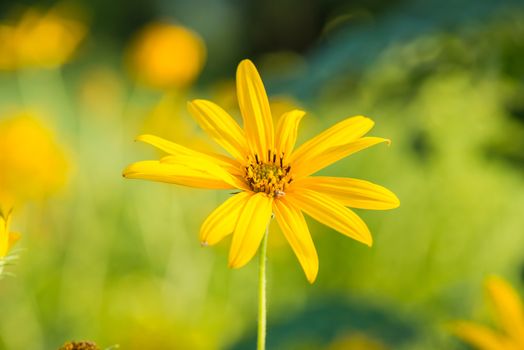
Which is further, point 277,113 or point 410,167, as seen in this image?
point 410,167

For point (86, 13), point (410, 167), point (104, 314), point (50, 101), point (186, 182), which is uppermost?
point (86, 13)

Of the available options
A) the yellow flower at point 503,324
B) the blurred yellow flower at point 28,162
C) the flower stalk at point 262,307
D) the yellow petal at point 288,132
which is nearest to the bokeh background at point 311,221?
the blurred yellow flower at point 28,162

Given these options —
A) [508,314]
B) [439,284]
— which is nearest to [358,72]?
[508,314]

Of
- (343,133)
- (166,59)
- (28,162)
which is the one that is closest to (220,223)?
(343,133)

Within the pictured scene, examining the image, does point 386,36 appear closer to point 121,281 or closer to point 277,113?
point 277,113

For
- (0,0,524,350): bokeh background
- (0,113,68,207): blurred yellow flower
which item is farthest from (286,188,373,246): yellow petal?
(0,113,68,207): blurred yellow flower

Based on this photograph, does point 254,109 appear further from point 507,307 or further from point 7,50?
point 7,50
